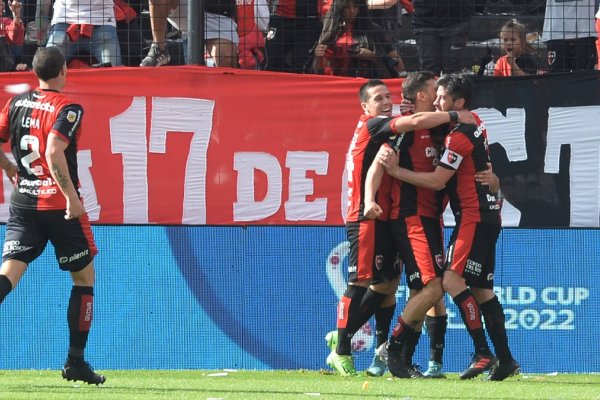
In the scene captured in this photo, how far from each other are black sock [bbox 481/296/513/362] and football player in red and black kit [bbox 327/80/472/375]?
0.73m

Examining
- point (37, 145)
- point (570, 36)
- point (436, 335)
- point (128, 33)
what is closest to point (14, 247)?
point (37, 145)

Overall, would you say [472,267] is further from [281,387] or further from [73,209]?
[73,209]

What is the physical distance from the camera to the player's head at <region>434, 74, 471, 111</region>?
8.88 metres

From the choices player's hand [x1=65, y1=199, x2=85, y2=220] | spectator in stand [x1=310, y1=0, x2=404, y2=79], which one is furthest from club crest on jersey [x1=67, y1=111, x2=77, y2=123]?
spectator in stand [x1=310, y1=0, x2=404, y2=79]

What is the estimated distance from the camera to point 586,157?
35.3 feet

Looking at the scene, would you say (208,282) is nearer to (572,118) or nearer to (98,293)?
(98,293)

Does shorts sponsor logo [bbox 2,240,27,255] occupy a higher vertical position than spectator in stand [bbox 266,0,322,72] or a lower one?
lower

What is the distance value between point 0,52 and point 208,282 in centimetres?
298

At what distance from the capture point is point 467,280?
8773mm

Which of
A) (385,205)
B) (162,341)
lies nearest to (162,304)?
(162,341)

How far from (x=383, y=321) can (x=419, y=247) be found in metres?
0.83

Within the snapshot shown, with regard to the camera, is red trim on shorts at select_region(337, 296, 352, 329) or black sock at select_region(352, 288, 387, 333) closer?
red trim on shorts at select_region(337, 296, 352, 329)

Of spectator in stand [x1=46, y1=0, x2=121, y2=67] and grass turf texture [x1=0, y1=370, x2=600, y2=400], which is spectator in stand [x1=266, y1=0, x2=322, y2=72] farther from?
grass turf texture [x1=0, y1=370, x2=600, y2=400]

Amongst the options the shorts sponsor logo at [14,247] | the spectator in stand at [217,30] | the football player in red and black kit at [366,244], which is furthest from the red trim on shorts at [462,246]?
the spectator in stand at [217,30]
